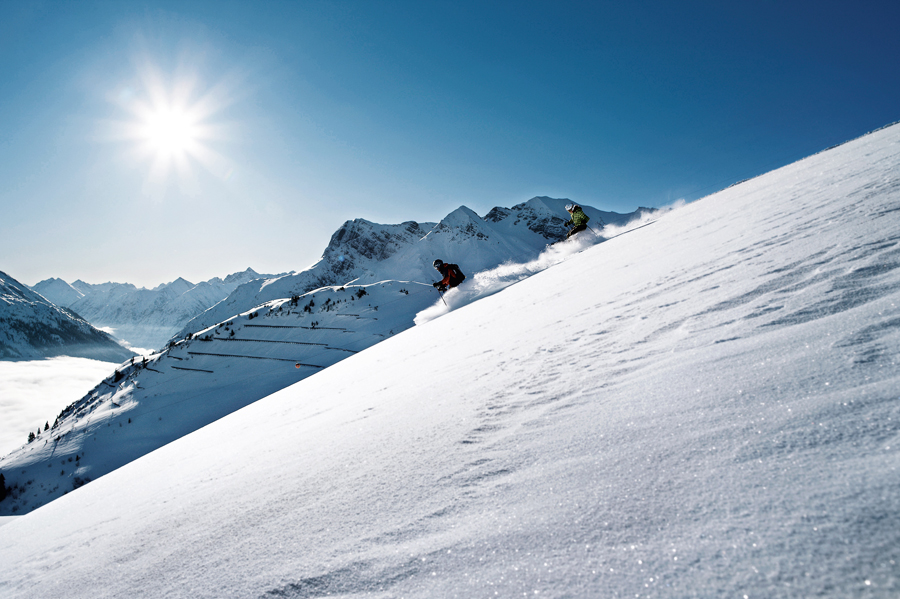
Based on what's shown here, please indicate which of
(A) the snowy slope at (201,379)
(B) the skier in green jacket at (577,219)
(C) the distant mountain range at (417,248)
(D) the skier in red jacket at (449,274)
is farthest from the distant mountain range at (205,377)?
(C) the distant mountain range at (417,248)

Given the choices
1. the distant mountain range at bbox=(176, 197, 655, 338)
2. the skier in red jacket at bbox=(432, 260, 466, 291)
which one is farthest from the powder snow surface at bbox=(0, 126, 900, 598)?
the distant mountain range at bbox=(176, 197, 655, 338)

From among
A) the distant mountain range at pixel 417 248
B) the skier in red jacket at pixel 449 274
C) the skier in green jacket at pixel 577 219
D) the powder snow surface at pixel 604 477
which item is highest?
the distant mountain range at pixel 417 248

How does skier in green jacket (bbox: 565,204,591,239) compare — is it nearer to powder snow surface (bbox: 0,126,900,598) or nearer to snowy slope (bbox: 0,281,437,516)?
powder snow surface (bbox: 0,126,900,598)

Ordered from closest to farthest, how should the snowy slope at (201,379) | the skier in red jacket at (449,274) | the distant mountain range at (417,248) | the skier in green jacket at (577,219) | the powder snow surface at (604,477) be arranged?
the powder snow surface at (604,477), the skier in red jacket at (449,274), the skier in green jacket at (577,219), the snowy slope at (201,379), the distant mountain range at (417,248)

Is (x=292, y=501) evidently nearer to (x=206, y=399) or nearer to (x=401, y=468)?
(x=401, y=468)

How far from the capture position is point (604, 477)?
4.09 feet

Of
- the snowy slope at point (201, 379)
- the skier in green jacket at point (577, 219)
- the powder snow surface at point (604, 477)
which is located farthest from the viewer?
the snowy slope at point (201, 379)

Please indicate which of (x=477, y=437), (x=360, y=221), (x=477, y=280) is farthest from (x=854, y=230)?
(x=360, y=221)

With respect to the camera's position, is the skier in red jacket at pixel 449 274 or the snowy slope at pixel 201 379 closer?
the skier in red jacket at pixel 449 274

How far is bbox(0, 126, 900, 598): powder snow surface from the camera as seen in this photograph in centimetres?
85

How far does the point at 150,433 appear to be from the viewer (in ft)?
80.0

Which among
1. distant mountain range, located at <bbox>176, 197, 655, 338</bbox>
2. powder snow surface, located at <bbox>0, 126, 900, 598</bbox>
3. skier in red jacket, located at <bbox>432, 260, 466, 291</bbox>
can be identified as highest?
distant mountain range, located at <bbox>176, 197, 655, 338</bbox>

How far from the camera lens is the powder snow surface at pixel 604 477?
85cm

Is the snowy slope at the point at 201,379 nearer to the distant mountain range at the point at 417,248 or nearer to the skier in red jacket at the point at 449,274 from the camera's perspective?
the skier in red jacket at the point at 449,274
